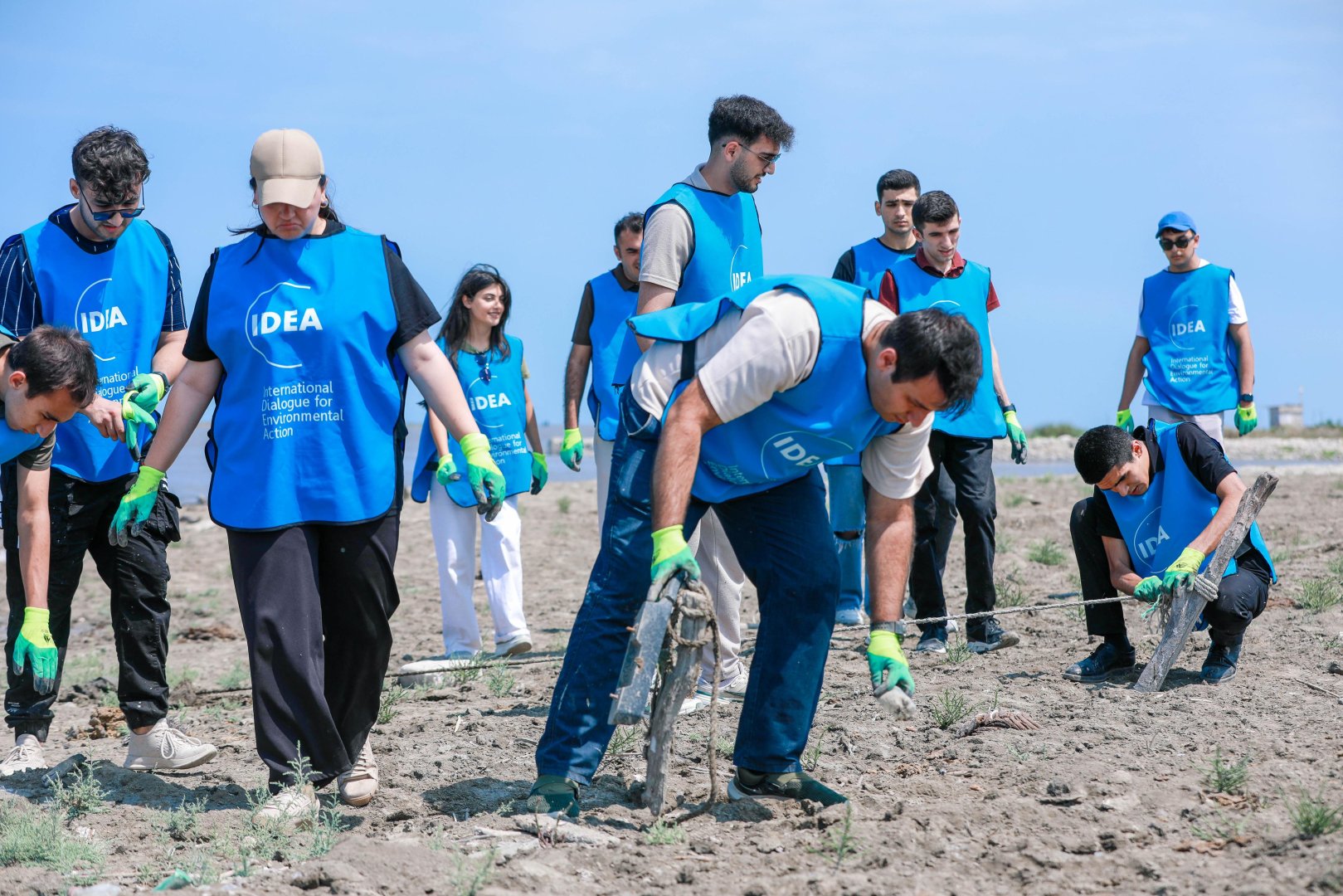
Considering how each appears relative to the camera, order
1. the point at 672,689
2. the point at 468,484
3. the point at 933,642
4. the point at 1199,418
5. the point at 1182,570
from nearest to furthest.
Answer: the point at 672,689 → the point at 1182,570 → the point at 933,642 → the point at 468,484 → the point at 1199,418

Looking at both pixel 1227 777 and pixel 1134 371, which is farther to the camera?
pixel 1134 371

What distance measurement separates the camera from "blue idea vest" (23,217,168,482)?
4594 millimetres

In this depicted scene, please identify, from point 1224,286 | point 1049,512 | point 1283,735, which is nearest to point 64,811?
point 1283,735

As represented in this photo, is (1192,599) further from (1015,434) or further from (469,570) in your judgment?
(469,570)

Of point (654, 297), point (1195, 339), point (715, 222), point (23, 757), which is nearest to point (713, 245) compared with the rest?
point (715, 222)

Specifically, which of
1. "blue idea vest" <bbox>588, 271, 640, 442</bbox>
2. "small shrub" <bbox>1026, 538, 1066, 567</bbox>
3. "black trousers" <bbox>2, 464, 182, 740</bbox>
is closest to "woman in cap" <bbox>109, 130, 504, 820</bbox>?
"black trousers" <bbox>2, 464, 182, 740</bbox>

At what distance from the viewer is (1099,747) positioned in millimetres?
4398

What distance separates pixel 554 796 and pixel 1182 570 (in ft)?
9.00

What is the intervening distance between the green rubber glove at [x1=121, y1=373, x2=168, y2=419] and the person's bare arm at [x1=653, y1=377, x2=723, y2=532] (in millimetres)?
2084

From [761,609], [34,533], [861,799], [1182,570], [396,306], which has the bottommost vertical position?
[861,799]

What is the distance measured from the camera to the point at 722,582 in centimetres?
521

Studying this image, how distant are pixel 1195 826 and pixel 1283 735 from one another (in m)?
1.12

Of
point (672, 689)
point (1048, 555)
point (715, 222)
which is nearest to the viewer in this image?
point (672, 689)

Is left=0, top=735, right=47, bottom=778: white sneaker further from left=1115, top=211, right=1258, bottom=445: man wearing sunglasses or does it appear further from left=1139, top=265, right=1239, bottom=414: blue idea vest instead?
left=1139, top=265, right=1239, bottom=414: blue idea vest
